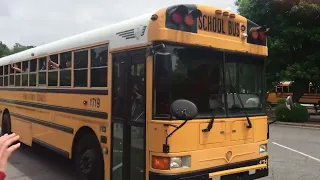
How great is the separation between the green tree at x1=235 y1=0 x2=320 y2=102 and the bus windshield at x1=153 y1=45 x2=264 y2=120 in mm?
12586

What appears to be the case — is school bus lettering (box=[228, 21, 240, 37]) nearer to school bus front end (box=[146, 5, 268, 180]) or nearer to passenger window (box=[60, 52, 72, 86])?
school bus front end (box=[146, 5, 268, 180])

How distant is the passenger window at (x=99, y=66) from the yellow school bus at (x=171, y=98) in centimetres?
2

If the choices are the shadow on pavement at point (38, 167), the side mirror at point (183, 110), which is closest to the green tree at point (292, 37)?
the shadow on pavement at point (38, 167)

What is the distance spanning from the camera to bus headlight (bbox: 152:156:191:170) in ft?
12.8

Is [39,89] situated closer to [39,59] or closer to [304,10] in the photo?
[39,59]

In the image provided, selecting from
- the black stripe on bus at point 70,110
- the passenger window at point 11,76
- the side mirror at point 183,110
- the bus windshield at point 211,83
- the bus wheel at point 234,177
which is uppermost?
the passenger window at point 11,76

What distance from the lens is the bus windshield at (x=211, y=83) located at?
4.02 meters

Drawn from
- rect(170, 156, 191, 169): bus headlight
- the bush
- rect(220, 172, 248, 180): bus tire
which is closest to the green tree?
the bush

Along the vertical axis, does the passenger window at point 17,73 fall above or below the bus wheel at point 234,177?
above

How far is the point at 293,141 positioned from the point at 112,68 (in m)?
8.42

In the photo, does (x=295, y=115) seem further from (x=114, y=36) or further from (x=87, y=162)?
(x=114, y=36)

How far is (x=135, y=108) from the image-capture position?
4.31 m

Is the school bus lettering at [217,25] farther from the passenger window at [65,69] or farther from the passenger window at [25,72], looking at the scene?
the passenger window at [25,72]

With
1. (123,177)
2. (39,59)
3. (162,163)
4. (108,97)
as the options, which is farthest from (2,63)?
(162,163)
